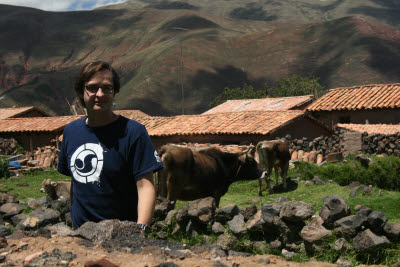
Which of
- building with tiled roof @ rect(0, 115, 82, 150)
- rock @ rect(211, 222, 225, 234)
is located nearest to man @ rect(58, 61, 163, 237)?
rock @ rect(211, 222, 225, 234)

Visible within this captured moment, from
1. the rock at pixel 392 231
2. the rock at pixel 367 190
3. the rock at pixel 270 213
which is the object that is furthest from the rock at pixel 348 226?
the rock at pixel 367 190

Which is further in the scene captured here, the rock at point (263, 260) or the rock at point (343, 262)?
the rock at point (343, 262)

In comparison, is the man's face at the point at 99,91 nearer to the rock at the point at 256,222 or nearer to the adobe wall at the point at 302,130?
the rock at the point at 256,222

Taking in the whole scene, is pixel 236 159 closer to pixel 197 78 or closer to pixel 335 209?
pixel 335 209

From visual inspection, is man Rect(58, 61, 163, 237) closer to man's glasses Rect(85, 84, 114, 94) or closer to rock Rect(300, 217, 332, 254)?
man's glasses Rect(85, 84, 114, 94)

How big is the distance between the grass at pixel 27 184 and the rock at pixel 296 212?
10273 mm

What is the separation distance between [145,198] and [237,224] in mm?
3429

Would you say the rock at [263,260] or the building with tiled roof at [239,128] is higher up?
the rock at [263,260]

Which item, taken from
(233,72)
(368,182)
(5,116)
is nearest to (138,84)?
(233,72)

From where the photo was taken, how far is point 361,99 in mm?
27188

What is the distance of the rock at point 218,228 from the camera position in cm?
654

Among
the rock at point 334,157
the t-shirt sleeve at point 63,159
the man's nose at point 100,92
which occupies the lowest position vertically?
the rock at point 334,157

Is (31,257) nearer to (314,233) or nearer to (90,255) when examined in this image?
(90,255)

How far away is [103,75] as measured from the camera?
132 inches
